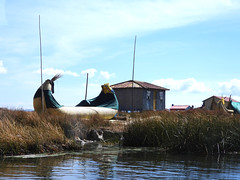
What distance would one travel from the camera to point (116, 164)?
966 centimetres

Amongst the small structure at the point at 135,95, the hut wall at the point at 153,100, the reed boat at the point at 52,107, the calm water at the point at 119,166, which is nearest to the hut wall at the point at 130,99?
the small structure at the point at 135,95

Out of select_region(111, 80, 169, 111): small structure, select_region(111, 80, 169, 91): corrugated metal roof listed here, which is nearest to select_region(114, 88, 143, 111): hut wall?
select_region(111, 80, 169, 111): small structure

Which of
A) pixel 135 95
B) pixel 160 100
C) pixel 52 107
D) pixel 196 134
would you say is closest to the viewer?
pixel 196 134

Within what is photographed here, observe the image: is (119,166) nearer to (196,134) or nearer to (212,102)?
(196,134)

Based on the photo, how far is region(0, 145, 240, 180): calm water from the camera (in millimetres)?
8117

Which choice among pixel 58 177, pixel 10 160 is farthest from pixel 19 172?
pixel 10 160

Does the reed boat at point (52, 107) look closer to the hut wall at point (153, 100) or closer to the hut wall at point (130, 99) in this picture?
the hut wall at point (130, 99)

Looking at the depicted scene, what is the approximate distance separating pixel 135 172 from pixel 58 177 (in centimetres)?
174

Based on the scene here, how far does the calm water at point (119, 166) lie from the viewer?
812cm

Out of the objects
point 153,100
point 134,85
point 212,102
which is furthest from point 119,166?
point 212,102

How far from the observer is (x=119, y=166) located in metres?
9.36

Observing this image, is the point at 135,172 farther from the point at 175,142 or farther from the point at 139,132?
the point at 139,132

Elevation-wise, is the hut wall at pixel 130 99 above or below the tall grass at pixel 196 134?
above

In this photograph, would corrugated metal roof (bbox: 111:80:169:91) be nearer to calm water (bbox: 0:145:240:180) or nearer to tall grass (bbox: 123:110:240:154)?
tall grass (bbox: 123:110:240:154)
